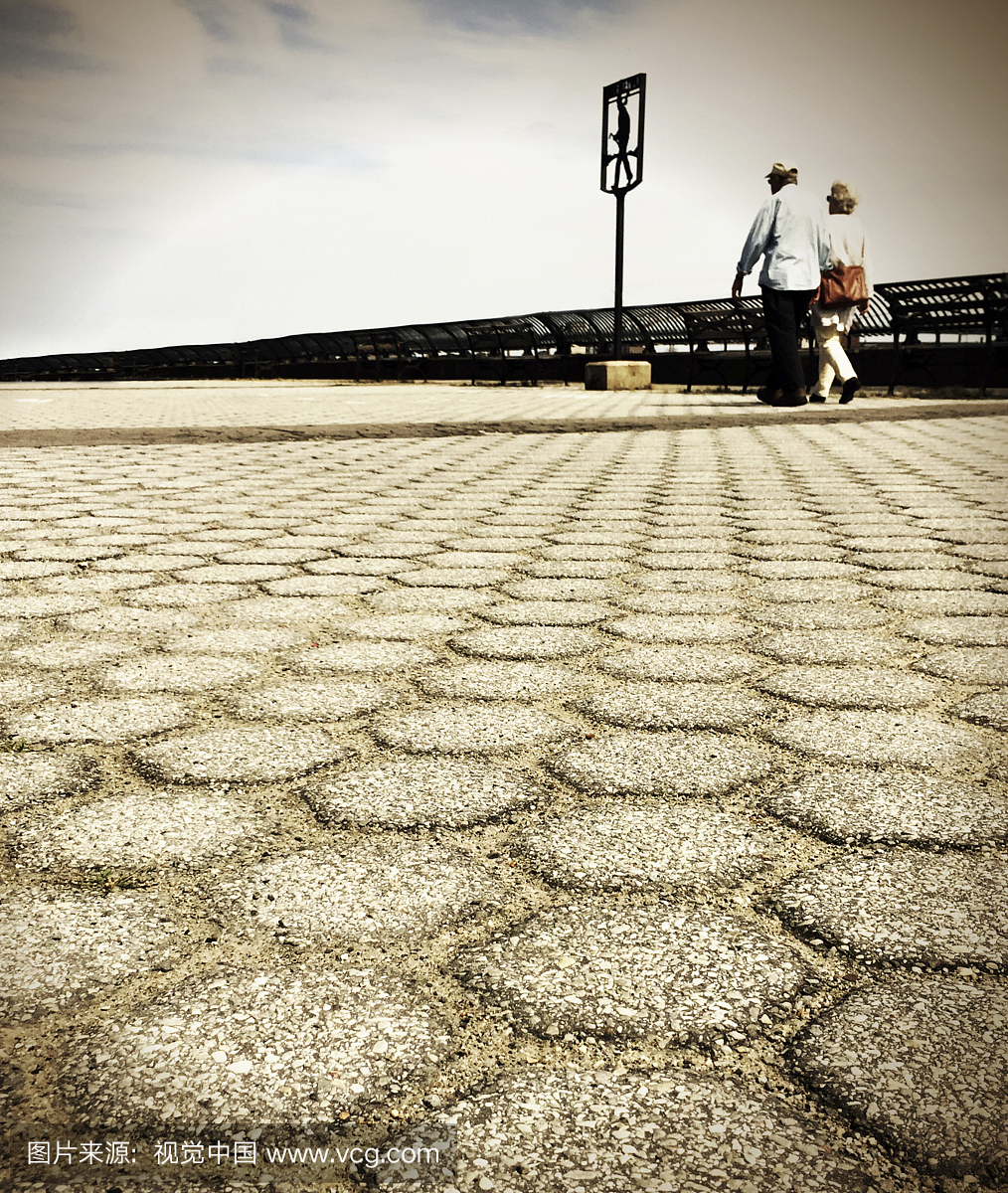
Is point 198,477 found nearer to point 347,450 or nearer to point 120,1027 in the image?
point 347,450

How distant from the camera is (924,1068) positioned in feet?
2.81

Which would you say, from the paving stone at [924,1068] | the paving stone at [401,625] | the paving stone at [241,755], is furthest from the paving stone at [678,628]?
the paving stone at [924,1068]

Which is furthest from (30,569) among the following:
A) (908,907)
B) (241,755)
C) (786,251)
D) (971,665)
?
(786,251)

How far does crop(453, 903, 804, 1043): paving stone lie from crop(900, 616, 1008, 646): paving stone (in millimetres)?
1300

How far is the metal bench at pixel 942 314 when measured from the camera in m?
10.3

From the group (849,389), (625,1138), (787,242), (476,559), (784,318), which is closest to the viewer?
(625,1138)

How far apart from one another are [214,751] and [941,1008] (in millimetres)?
1045

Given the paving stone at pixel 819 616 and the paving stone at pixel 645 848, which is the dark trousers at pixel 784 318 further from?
the paving stone at pixel 645 848

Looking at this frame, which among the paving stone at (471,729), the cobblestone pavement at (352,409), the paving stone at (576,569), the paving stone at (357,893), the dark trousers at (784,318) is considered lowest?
the paving stone at (357,893)

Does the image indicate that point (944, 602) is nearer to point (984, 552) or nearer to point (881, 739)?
point (984, 552)

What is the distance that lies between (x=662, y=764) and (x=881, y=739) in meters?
0.37

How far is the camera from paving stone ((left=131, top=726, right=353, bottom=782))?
4.81ft

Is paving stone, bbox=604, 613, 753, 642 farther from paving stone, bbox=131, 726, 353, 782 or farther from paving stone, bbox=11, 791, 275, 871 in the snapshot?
paving stone, bbox=11, 791, 275, 871

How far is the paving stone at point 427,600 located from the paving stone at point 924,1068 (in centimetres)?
159
